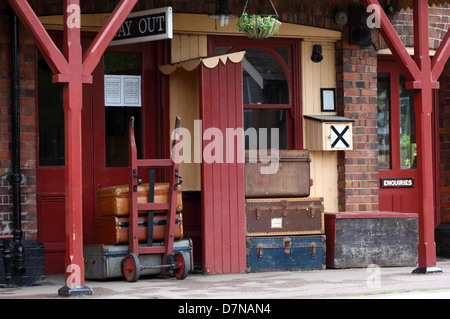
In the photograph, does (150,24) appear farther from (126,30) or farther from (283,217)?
(283,217)

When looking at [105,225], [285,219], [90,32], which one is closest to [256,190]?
[285,219]

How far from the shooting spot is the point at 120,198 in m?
10.2

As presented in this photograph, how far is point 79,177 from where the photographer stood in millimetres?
8586

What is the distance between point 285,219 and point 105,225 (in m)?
Answer: 2.24

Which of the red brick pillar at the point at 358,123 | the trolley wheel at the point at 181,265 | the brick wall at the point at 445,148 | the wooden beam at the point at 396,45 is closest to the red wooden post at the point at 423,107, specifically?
the wooden beam at the point at 396,45

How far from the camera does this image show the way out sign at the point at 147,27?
9.71m

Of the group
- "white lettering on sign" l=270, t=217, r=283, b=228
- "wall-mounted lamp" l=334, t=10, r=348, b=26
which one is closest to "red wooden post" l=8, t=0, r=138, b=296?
"white lettering on sign" l=270, t=217, r=283, b=228

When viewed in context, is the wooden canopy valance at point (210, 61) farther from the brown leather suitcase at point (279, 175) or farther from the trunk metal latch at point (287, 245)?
the trunk metal latch at point (287, 245)

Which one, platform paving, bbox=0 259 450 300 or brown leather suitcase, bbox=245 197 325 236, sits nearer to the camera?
platform paving, bbox=0 259 450 300

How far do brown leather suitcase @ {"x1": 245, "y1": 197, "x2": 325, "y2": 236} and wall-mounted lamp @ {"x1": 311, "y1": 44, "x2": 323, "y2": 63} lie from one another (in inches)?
79.7

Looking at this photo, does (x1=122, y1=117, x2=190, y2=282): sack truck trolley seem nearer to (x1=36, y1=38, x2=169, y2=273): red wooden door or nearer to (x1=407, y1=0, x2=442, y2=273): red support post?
(x1=36, y1=38, x2=169, y2=273): red wooden door

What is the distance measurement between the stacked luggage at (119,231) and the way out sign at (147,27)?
1657mm

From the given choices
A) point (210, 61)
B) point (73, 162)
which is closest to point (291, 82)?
point (210, 61)

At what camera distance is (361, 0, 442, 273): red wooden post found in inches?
414
